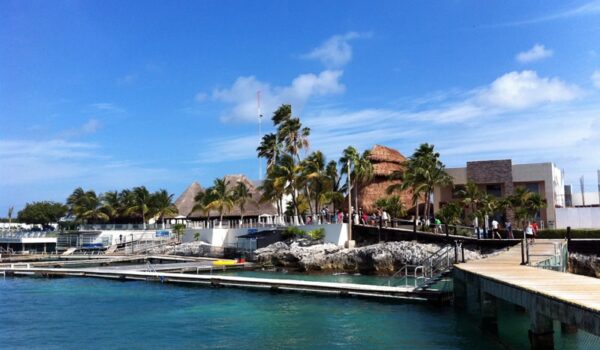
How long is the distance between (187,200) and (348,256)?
40.7m

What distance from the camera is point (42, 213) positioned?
96.7 m

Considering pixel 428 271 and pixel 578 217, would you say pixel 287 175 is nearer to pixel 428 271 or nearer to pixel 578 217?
pixel 428 271

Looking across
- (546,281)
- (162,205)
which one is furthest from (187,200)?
(546,281)

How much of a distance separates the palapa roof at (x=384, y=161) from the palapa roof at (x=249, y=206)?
16.3 m

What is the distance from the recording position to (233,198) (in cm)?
6169

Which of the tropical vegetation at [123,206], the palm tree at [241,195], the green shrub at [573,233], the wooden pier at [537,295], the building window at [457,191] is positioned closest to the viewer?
the wooden pier at [537,295]

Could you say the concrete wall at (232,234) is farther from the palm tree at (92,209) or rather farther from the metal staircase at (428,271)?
the palm tree at (92,209)

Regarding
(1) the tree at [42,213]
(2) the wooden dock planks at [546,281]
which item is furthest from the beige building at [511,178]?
(1) the tree at [42,213]

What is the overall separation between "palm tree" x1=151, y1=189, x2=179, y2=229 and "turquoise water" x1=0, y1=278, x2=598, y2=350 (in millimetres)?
39935

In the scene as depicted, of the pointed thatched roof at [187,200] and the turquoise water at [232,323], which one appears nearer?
the turquoise water at [232,323]

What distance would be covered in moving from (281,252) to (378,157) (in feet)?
48.9

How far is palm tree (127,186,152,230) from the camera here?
2876 inches

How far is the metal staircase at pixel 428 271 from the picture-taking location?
2447cm

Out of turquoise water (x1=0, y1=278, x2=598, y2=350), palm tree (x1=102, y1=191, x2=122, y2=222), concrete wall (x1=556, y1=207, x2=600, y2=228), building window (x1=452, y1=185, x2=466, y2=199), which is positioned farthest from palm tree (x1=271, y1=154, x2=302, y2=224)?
palm tree (x1=102, y1=191, x2=122, y2=222)
